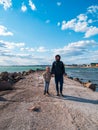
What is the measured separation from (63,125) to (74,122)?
0.43 m

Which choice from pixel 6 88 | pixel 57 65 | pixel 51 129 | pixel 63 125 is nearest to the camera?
pixel 51 129

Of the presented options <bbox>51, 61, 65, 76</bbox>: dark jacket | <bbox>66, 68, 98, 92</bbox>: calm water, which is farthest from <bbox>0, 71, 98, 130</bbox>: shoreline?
<bbox>66, 68, 98, 92</bbox>: calm water

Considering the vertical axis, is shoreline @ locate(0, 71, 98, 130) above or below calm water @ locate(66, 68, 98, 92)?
above

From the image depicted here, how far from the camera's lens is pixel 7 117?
19.9 ft

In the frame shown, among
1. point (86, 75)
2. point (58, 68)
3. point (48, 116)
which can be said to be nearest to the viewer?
point (48, 116)

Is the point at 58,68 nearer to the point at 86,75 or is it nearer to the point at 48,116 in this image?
the point at 48,116

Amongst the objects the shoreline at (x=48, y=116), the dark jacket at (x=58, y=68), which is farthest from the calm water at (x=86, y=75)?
the shoreline at (x=48, y=116)

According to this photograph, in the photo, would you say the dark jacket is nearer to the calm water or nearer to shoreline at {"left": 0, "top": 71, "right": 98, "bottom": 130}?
shoreline at {"left": 0, "top": 71, "right": 98, "bottom": 130}

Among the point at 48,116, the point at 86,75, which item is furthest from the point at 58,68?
the point at 86,75

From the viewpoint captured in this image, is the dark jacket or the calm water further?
the calm water

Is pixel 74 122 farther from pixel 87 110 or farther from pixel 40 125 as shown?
pixel 87 110

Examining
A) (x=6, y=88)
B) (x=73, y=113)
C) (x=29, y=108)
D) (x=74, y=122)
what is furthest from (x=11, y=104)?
(x=6, y=88)

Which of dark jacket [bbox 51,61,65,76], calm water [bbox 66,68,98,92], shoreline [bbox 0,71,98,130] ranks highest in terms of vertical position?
dark jacket [bbox 51,61,65,76]

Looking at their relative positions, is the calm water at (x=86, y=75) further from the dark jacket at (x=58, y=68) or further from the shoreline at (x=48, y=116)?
the shoreline at (x=48, y=116)
